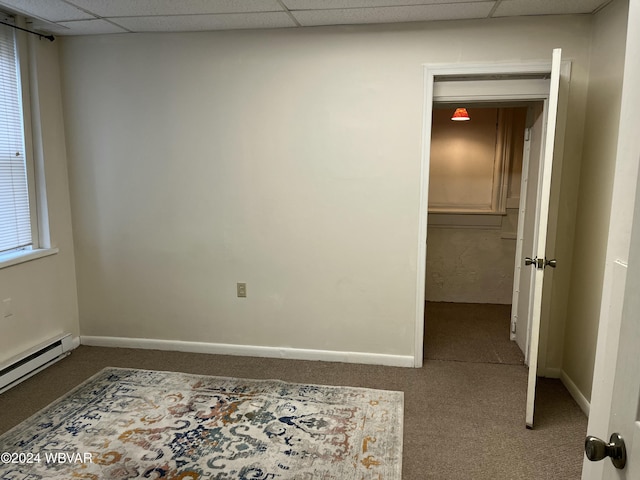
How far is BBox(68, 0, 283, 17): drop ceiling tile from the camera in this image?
9.07 ft

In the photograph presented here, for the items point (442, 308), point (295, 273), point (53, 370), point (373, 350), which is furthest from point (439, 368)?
point (53, 370)

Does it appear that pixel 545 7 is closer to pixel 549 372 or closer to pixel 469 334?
pixel 549 372

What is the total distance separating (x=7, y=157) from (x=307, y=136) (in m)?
2.10

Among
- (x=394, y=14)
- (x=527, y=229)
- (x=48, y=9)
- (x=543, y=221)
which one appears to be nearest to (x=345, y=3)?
(x=394, y=14)

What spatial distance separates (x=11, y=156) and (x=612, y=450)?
12.4ft

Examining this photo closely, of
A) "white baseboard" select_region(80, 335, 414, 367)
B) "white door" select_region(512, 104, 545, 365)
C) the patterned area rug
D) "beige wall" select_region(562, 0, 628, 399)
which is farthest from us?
"white baseboard" select_region(80, 335, 414, 367)

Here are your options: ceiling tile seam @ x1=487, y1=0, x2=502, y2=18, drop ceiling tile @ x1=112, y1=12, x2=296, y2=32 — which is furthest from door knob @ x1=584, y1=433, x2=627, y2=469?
drop ceiling tile @ x1=112, y1=12, x2=296, y2=32

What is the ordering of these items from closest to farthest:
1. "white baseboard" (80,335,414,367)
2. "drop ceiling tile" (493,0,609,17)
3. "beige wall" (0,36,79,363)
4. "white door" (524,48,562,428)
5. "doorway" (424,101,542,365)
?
1. "white door" (524,48,562,428)
2. "drop ceiling tile" (493,0,609,17)
3. "beige wall" (0,36,79,363)
4. "white baseboard" (80,335,414,367)
5. "doorway" (424,101,542,365)

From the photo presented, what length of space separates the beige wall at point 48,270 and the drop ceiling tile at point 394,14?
1955 millimetres

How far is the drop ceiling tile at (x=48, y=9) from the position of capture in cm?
278

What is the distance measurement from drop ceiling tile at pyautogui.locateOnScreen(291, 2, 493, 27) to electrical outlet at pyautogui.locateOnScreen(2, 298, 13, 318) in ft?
8.90

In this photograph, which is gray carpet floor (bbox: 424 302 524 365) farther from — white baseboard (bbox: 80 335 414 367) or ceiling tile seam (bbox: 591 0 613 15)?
ceiling tile seam (bbox: 591 0 613 15)

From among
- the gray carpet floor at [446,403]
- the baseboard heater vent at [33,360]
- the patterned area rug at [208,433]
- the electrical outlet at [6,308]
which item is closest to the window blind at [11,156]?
the electrical outlet at [6,308]

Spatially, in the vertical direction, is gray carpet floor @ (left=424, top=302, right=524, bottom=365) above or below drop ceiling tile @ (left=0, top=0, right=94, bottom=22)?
below
